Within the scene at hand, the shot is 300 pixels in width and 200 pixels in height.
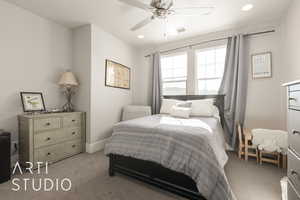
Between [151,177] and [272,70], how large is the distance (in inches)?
117

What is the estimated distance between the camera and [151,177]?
1.62 meters

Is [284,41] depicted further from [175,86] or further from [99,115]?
[99,115]

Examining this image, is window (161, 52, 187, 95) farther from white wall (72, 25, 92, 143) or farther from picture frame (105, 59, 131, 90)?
white wall (72, 25, 92, 143)

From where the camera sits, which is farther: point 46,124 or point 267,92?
point 267,92

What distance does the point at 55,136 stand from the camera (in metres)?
2.35

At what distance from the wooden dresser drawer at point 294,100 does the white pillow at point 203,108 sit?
5.24 ft

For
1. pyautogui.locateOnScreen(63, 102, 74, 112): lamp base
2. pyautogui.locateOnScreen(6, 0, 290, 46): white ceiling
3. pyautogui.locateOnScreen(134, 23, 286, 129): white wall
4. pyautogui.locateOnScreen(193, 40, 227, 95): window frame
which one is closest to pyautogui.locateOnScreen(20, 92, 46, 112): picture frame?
pyautogui.locateOnScreen(63, 102, 74, 112): lamp base

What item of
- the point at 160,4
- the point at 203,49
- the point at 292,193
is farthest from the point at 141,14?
the point at 292,193

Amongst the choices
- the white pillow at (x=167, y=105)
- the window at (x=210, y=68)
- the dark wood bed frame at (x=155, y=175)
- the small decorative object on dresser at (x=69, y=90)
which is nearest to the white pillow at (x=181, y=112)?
the white pillow at (x=167, y=105)

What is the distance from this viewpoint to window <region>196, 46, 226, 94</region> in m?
3.14

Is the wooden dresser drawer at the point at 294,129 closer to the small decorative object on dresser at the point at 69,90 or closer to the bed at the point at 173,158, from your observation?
the bed at the point at 173,158

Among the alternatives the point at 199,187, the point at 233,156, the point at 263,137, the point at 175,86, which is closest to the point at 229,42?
the point at 175,86

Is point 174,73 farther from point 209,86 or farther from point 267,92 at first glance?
point 267,92

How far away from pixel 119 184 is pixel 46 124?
5.09ft
